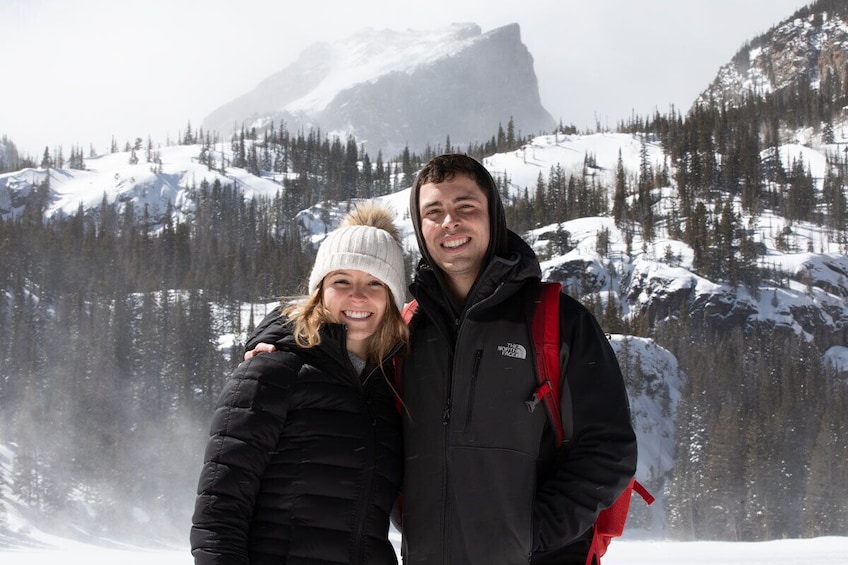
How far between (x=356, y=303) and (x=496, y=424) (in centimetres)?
89

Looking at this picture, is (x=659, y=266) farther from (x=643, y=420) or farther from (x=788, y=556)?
(x=788, y=556)

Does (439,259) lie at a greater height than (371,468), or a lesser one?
greater

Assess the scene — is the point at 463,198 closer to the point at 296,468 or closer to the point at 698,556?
the point at 296,468

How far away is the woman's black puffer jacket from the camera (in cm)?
304

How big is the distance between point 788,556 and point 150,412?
252 ft

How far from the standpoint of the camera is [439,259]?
145 inches

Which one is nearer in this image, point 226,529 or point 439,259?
point 226,529

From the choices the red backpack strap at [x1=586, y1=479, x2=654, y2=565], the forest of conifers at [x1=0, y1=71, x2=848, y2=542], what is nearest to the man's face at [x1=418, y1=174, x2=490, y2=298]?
the red backpack strap at [x1=586, y1=479, x2=654, y2=565]

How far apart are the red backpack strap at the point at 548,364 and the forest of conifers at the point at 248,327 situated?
194 feet

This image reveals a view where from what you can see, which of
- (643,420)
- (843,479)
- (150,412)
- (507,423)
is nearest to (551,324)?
(507,423)

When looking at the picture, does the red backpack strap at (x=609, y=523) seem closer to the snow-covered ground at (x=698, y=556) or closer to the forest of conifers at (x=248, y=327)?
the snow-covered ground at (x=698, y=556)

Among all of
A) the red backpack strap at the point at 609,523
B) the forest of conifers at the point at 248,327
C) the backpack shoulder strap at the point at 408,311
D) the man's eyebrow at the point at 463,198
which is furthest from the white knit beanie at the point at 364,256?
the forest of conifers at the point at 248,327

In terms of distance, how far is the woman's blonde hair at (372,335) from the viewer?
336cm

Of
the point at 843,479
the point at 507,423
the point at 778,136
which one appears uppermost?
the point at 778,136
